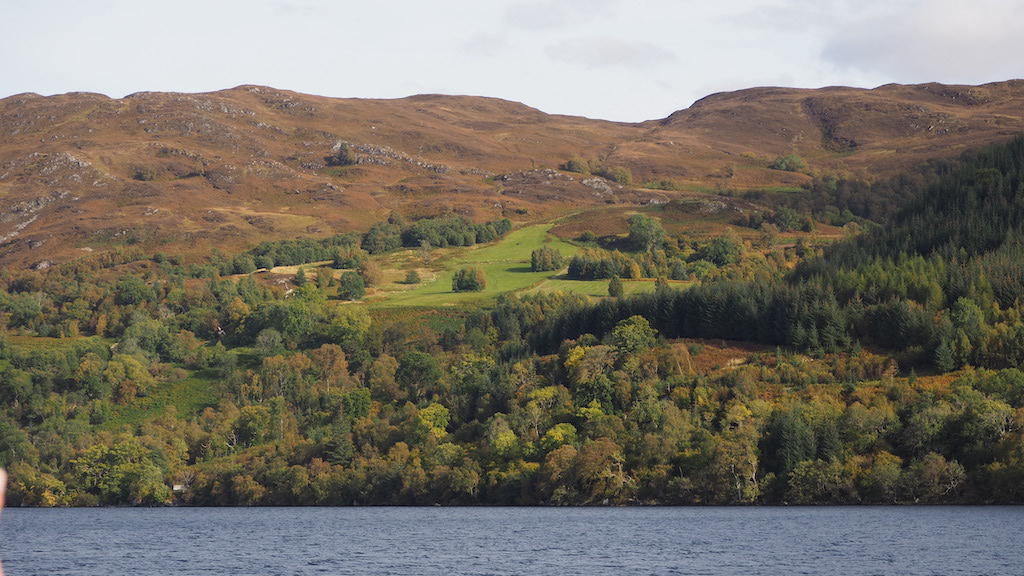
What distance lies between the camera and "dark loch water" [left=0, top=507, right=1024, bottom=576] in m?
69.9

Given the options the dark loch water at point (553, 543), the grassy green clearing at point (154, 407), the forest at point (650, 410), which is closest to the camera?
the dark loch water at point (553, 543)

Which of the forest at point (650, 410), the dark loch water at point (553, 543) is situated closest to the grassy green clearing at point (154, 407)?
the forest at point (650, 410)

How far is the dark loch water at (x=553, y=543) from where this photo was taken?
→ 6994cm

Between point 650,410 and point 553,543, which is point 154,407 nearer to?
point 650,410

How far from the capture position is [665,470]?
4860 inches

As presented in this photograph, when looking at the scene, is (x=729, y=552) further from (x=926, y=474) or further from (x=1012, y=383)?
(x=1012, y=383)

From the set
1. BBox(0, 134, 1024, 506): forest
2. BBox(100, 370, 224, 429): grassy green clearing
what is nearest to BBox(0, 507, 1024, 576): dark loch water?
BBox(0, 134, 1024, 506): forest

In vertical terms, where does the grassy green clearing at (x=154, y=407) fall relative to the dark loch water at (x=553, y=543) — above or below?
below

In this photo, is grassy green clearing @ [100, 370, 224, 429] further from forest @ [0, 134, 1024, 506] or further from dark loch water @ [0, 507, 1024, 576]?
dark loch water @ [0, 507, 1024, 576]

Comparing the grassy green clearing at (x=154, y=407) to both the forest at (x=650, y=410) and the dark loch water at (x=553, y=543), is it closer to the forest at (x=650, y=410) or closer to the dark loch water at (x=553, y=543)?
the forest at (x=650, y=410)

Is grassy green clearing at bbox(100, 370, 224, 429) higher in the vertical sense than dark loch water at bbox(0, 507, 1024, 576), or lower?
lower

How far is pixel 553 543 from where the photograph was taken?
3317 inches

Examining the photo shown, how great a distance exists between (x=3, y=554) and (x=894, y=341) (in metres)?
108

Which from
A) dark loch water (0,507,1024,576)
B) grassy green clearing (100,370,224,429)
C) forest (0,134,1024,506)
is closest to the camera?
dark loch water (0,507,1024,576)
